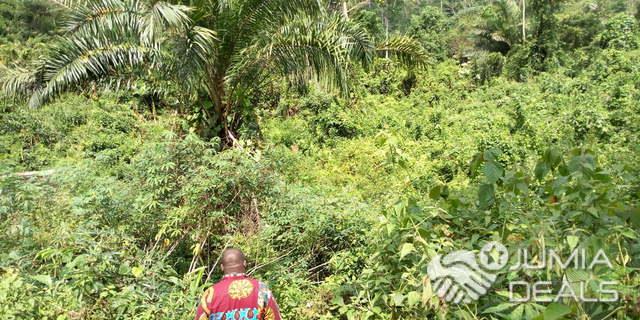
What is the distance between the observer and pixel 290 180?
614 centimetres

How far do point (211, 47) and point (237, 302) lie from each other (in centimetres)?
374

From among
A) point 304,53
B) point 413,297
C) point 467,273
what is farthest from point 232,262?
point 304,53

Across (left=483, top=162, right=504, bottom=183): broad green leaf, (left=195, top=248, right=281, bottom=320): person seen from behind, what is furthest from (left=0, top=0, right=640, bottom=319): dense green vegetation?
(left=195, top=248, right=281, bottom=320): person seen from behind

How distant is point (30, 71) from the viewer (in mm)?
5555

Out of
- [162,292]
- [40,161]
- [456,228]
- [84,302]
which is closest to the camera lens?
[456,228]

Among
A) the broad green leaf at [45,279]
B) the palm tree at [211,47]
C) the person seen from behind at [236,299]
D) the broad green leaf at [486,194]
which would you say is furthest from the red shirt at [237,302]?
the palm tree at [211,47]

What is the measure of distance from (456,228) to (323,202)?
207cm

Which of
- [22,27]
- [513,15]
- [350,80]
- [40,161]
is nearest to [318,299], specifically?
[350,80]

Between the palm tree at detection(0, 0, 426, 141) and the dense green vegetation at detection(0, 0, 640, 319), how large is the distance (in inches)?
1.2

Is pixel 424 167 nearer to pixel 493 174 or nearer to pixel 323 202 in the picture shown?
pixel 323 202

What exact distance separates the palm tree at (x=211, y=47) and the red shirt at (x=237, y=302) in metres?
3.21

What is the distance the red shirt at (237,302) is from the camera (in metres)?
2.55

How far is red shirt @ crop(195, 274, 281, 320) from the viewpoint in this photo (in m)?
2.55

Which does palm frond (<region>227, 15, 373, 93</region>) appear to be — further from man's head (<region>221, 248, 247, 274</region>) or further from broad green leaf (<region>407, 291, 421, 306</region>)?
broad green leaf (<region>407, 291, 421, 306</region>)
